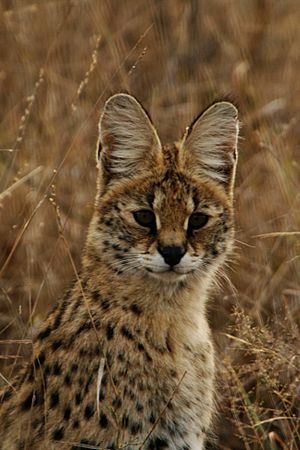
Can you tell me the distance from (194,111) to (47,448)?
338cm

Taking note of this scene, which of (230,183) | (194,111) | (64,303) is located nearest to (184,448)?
(64,303)

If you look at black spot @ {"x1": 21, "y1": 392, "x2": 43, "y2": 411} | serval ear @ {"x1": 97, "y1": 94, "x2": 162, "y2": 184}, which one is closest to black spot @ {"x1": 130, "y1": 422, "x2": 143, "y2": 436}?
black spot @ {"x1": 21, "y1": 392, "x2": 43, "y2": 411}

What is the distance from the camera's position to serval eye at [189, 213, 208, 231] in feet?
13.5

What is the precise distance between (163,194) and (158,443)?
90 cm

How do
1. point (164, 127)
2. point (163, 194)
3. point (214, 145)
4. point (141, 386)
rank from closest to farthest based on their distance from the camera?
point (141, 386), point (163, 194), point (214, 145), point (164, 127)

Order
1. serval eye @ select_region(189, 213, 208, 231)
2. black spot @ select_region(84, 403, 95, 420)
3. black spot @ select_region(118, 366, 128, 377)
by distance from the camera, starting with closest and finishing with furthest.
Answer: black spot @ select_region(84, 403, 95, 420) < black spot @ select_region(118, 366, 128, 377) < serval eye @ select_region(189, 213, 208, 231)

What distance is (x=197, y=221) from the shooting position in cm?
413

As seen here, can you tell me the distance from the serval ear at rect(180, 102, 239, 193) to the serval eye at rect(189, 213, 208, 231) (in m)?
0.21

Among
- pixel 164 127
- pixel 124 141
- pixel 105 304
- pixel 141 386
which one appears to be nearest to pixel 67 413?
A: pixel 141 386

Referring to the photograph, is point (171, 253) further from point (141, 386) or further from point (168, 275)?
point (141, 386)

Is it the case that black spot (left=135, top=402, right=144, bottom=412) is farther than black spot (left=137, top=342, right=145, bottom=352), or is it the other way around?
black spot (left=137, top=342, right=145, bottom=352)

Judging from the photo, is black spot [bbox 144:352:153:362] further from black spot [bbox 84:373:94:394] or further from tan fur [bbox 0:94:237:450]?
black spot [bbox 84:373:94:394]

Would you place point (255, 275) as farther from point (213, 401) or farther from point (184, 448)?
point (184, 448)

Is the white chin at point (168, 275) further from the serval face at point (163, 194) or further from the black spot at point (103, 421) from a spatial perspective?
the black spot at point (103, 421)
